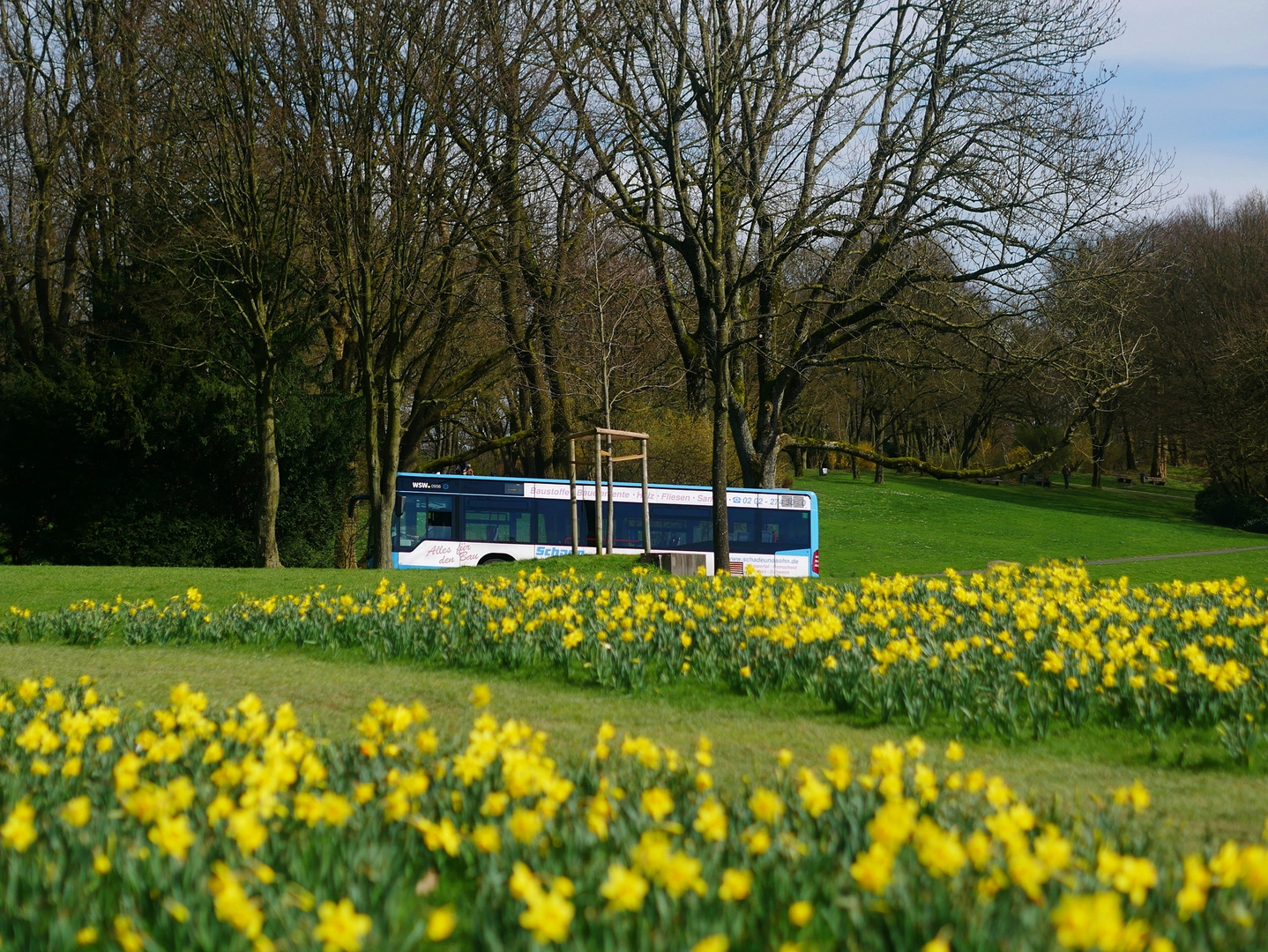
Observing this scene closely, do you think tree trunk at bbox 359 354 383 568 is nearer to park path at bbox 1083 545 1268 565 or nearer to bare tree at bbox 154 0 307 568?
bare tree at bbox 154 0 307 568

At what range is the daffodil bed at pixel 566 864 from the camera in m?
2.28

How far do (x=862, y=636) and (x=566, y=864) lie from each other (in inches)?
168

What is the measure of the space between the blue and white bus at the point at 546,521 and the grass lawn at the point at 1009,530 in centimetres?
238

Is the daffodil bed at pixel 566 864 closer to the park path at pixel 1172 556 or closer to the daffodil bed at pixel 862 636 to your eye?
the daffodil bed at pixel 862 636

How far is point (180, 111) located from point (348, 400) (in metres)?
7.27

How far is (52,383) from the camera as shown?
70.5 feet

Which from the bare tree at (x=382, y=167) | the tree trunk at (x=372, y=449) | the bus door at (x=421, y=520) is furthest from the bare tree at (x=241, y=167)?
the bus door at (x=421, y=520)

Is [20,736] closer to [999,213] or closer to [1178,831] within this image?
[1178,831]

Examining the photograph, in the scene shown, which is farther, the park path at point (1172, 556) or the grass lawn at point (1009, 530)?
the park path at point (1172, 556)

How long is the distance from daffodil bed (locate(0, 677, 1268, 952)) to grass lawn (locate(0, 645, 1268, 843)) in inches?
30.0

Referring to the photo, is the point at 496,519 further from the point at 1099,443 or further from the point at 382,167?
the point at 1099,443

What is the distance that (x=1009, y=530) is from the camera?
136 ft

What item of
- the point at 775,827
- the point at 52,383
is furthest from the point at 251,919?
the point at 52,383

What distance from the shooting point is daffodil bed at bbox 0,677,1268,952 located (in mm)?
2275
